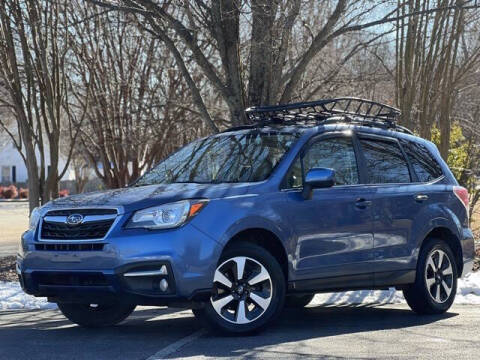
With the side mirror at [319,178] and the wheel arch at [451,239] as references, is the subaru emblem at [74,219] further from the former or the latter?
the wheel arch at [451,239]

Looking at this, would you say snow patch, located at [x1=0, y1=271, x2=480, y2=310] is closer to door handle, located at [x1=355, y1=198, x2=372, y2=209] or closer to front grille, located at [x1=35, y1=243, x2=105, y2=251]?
door handle, located at [x1=355, y1=198, x2=372, y2=209]

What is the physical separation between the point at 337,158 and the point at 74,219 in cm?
262

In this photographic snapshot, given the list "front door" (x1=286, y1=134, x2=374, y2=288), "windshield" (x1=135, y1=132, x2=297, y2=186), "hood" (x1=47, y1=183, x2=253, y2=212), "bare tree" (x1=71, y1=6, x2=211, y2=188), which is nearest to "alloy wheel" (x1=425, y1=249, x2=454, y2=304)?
"front door" (x1=286, y1=134, x2=374, y2=288)

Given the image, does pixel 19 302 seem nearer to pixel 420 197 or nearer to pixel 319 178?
pixel 319 178

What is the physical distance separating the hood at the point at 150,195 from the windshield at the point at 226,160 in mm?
336

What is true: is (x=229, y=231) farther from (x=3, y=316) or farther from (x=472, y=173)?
(x=472, y=173)

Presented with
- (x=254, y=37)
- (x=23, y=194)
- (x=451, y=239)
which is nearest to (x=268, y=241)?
(x=451, y=239)

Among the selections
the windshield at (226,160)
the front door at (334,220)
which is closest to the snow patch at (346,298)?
the front door at (334,220)

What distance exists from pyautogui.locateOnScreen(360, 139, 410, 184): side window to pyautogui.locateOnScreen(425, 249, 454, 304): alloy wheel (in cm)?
83

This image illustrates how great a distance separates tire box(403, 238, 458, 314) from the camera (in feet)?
29.3

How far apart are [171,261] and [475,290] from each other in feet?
18.1

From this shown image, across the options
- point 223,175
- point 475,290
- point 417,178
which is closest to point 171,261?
point 223,175

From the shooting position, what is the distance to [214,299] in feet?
23.6

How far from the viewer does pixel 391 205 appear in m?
8.66
